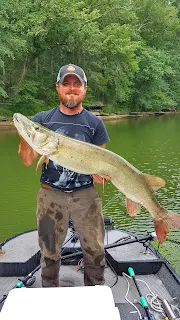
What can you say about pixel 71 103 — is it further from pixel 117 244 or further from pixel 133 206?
pixel 117 244

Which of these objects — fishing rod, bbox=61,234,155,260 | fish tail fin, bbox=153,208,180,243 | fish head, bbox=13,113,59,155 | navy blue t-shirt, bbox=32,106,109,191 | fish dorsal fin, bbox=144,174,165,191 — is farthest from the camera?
fishing rod, bbox=61,234,155,260

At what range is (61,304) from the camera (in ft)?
8.95

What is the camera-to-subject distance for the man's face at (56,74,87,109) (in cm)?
363

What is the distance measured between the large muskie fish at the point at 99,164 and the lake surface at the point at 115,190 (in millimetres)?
2319

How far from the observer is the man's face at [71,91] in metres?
3.63

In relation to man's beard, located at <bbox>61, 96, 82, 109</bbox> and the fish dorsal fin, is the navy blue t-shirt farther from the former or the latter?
the fish dorsal fin

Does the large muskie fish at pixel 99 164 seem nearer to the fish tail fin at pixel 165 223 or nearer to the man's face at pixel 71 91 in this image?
the fish tail fin at pixel 165 223

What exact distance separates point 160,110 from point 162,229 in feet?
145

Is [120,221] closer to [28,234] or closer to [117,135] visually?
[28,234]

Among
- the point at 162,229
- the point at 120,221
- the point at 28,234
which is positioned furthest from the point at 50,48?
the point at 162,229

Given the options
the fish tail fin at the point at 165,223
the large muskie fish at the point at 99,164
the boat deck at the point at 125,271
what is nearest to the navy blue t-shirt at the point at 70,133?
the large muskie fish at the point at 99,164

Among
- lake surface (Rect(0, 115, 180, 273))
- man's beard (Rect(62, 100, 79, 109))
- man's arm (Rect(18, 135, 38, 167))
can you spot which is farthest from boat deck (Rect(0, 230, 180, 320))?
man's beard (Rect(62, 100, 79, 109))

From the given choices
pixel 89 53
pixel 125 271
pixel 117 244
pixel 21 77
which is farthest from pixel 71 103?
pixel 89 53

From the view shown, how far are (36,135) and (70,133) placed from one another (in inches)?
20.6
